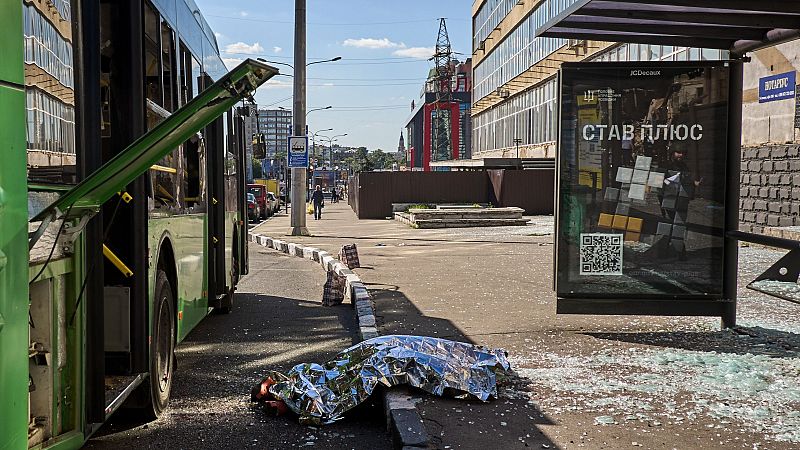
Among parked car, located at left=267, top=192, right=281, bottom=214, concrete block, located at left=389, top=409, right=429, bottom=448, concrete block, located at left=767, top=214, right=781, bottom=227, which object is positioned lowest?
parked car, located at left=267, top=192, right=281, bottom=214

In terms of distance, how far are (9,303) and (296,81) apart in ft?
77.6

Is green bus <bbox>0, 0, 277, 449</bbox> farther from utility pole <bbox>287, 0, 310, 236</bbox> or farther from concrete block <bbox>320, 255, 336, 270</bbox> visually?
utility pole <bbox>287, 0, 310, 236</bbox>

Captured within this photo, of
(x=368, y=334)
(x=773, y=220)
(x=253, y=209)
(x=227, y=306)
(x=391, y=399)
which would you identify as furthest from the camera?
(x=253, y=209)

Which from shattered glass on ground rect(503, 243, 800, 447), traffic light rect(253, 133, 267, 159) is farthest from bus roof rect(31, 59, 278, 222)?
traffic light rect(253, 133, 267, 159)

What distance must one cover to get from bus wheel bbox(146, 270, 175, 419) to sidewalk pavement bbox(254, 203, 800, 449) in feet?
5.86

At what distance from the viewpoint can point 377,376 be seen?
6062 millimetres

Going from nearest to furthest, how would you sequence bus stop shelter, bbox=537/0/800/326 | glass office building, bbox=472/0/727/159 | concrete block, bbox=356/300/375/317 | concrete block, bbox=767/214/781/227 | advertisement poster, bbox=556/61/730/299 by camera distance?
bus stop shelter, bbox=537/0/800/326, advertisement poster, bbox=556/61/730/299, concrete block, bbox=356/300/375/317, concrete block, bbox=767/214/781/227, glass office building, bbox=472/0/727/159

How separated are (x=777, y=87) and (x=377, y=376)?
15.1 m

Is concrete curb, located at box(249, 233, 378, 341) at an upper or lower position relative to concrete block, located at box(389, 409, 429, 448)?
lower

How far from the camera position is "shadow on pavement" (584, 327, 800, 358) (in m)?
7.63

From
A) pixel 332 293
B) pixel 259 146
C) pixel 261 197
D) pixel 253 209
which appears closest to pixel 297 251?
pixel 259 146

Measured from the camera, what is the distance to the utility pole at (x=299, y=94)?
25719 millimetres

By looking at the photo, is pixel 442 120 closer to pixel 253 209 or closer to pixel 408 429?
pixel 253 209

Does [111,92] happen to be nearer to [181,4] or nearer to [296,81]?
[181,4]
